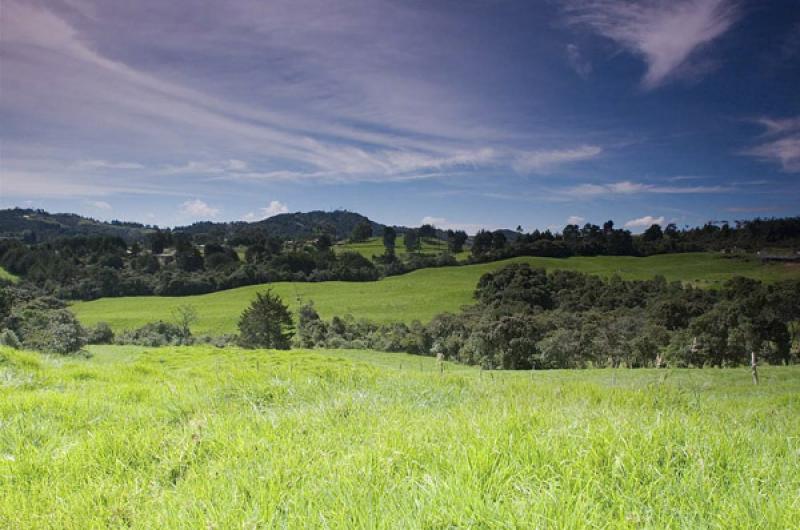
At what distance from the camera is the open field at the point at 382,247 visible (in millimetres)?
159875

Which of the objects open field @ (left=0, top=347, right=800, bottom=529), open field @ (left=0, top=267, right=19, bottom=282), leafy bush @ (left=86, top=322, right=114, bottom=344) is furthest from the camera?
open field @ (left=0, top=267, right=19, bottom=282)

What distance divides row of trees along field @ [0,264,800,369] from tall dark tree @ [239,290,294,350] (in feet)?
0.55

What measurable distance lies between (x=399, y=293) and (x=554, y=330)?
51.8m

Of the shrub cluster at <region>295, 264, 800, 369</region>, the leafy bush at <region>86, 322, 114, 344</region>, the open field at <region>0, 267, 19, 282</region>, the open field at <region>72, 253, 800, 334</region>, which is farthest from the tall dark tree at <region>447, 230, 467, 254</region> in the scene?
the open field at <region>0, 267, 19, 282</region>

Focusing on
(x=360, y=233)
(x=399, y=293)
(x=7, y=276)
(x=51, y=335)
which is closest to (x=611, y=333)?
(x=399, y=293)

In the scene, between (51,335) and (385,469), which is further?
(51,335)

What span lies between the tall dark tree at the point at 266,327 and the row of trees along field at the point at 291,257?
5805cm

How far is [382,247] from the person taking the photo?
176 meters

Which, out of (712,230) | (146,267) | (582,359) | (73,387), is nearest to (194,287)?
(146,267)

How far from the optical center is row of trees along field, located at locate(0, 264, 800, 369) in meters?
47.1

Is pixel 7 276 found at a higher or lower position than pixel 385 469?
lower

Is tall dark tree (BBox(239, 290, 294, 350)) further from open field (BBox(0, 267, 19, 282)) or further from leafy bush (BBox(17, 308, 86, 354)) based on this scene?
open field (BBox(0, 267, 19, 282))

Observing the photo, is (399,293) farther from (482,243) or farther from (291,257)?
(482,243)

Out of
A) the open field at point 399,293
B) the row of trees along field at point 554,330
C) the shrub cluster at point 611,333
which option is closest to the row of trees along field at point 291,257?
the open field at point 399,293
